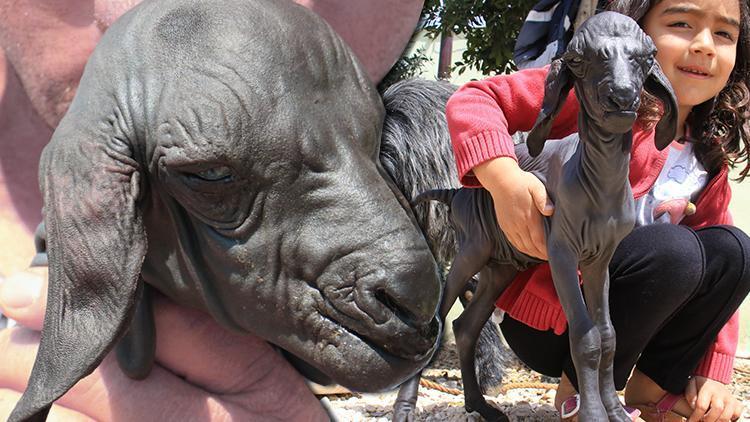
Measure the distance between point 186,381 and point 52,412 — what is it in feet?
0.49

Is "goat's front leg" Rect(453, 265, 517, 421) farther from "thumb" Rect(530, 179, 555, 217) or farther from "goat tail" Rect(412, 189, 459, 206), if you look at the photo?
"thumb" Rect(530, 179, 555, 217)

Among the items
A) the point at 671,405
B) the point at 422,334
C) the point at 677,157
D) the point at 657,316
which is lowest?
the point at 671,405

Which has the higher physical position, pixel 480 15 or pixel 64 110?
pixel 64 110

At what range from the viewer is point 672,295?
162cm

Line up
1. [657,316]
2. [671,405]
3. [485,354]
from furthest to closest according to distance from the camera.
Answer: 1. [485,354]
2. [671,405]
3. [657,316]

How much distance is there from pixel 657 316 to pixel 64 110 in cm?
125

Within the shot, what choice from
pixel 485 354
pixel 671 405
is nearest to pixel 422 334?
pixel 671 405

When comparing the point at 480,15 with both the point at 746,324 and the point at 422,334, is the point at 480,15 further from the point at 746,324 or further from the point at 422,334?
the point at 422,334

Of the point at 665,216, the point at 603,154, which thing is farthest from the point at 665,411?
the point at 603,154

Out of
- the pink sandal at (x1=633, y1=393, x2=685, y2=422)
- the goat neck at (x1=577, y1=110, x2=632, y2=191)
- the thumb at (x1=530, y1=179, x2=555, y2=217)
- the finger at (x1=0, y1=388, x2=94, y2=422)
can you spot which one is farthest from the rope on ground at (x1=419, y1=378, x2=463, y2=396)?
the finger at (x1=0, y1=388, x2=94, y2=422)

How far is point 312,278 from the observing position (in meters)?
0.74

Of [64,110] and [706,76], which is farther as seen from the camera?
[706,76]

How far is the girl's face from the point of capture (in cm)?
138

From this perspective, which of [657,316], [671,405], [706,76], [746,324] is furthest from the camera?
[746,324]
